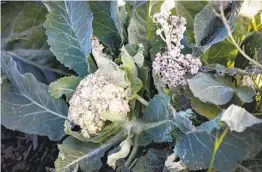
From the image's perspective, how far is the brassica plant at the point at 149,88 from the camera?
2.73 ft

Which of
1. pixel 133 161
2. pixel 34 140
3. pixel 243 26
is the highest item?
pixel 243 26

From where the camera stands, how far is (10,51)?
51.2 inches

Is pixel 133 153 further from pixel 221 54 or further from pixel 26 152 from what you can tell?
pixel 26 152

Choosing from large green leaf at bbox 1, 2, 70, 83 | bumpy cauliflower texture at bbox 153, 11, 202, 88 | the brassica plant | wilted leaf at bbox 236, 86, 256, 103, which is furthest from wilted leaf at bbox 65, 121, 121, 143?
large green leaf at bbox 1, 2, 70, 83

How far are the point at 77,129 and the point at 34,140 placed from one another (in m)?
0.26

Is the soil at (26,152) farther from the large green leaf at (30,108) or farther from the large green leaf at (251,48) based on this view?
the large green leaf at (251,48)

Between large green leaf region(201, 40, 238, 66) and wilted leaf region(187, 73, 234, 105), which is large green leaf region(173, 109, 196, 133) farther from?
large green leaf region(201, 40, 238, 66)

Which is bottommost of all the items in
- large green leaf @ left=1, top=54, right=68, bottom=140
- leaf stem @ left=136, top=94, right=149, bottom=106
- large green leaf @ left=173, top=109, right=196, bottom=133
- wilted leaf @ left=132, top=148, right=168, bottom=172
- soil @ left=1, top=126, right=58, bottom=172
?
soil @ left=1, top=126, right=58, bottom=172

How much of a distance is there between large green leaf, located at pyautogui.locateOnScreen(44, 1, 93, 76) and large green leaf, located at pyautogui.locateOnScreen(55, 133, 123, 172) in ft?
0.56

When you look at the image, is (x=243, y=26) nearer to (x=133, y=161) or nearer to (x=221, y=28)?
(x=221, y=28)

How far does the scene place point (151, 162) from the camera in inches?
35.8

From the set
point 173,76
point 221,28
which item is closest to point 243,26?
point 221,28

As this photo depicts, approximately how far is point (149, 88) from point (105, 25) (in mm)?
179

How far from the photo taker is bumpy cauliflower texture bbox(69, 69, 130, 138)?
0.90 m
